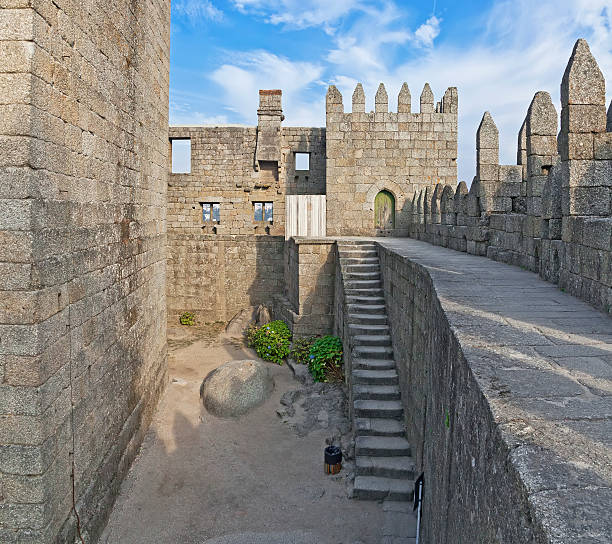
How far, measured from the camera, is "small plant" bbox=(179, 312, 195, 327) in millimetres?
15273

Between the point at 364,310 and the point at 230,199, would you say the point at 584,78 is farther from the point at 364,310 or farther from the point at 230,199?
the point at 230,199

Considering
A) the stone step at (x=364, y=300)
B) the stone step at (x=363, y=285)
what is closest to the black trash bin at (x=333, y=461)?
the stone step at (x=364, y=300)

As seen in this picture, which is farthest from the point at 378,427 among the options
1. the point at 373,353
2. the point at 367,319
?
the point at 367,319

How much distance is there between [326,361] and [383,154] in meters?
7.81

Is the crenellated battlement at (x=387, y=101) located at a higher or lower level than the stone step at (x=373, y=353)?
higher

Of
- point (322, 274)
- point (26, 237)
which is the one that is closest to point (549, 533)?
point (26, 237)

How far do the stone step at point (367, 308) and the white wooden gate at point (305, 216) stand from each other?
5.62 metres

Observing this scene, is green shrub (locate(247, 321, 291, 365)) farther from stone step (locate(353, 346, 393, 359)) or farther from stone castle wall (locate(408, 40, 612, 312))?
stone castle wall (locate(408, 40, 612, 312))

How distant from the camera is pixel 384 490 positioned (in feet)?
18.9

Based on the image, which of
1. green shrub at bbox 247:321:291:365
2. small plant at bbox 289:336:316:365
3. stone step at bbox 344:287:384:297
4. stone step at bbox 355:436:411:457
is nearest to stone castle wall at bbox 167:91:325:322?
Result: green shrub at bbox 247:321:291:365

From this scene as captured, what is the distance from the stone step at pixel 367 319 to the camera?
332 inches

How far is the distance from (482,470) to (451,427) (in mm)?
971

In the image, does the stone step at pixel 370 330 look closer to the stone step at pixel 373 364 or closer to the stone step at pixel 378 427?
the stone step at pixel 373 364

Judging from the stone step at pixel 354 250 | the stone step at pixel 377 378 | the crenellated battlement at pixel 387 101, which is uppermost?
the crenellated battlement at pixel 387 101
